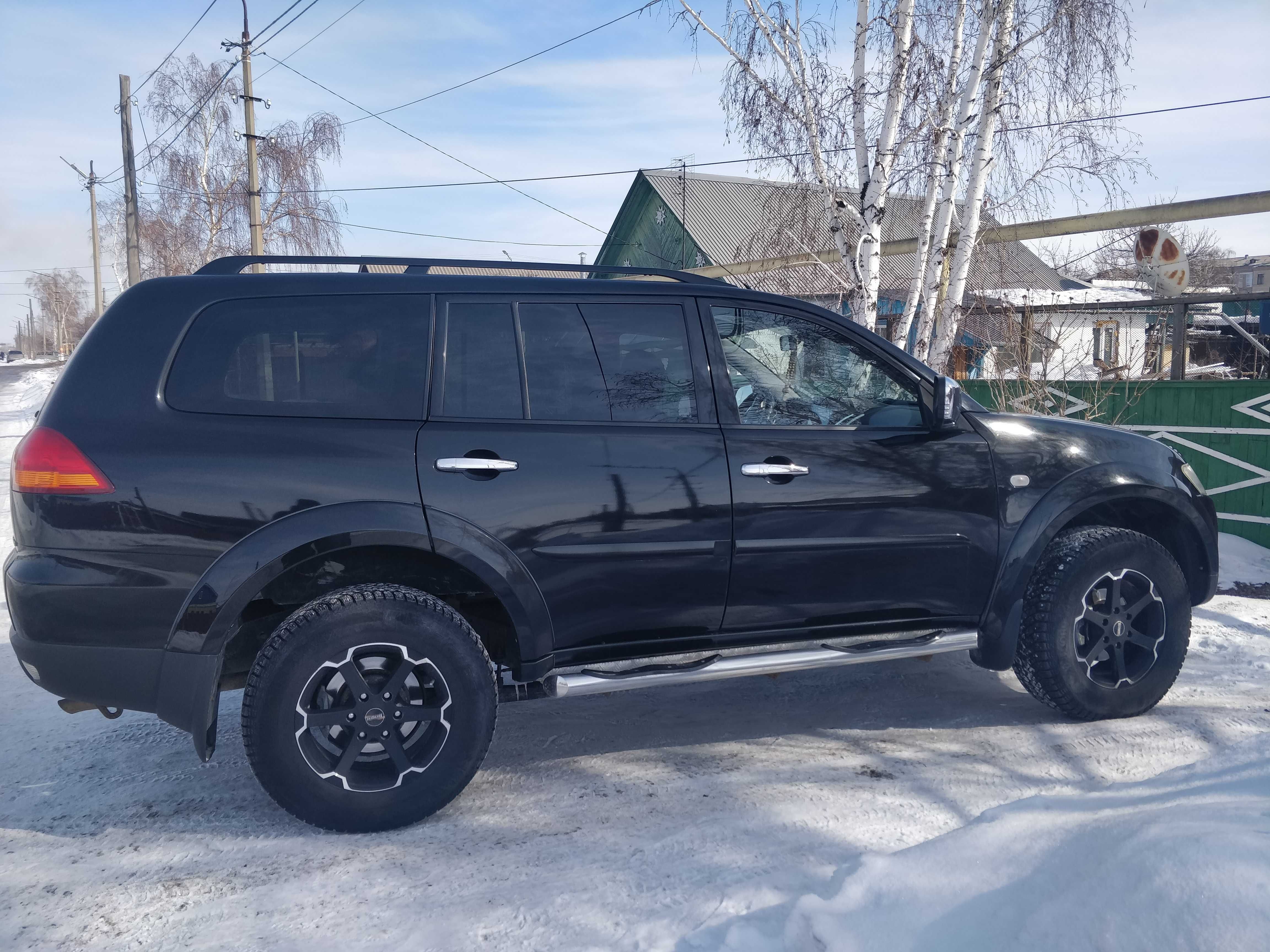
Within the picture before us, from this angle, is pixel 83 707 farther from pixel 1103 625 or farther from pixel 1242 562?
pixel 1242 562

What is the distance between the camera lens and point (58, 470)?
3029 millimetres

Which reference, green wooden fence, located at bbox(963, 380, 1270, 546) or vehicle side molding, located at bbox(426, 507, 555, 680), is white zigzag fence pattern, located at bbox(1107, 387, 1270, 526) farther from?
vehicle side molding, located at bbox(426, 507, 555, 680)

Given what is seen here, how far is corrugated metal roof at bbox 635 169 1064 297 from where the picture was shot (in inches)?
408

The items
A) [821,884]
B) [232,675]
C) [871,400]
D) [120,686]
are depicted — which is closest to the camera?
[821,884]

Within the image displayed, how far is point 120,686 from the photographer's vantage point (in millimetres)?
3080

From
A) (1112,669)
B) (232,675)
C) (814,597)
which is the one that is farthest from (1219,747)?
(232,675)

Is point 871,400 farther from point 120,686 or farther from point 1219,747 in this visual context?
point 120,686

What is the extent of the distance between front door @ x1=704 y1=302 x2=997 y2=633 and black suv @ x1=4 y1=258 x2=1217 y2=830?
11 millimetres

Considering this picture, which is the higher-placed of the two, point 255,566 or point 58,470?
point 58,470

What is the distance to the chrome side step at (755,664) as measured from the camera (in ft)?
11.3

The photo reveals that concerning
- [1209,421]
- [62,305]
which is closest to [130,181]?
[1209,421]

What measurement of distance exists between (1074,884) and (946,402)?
199 cm

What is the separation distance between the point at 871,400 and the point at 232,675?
261 centimetres

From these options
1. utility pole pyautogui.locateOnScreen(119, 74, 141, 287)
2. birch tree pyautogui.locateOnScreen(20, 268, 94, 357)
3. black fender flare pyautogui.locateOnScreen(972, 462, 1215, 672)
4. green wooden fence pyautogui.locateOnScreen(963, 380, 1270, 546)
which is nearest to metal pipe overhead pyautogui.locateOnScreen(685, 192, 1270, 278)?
green wooden fence pyautogui.locateOnScreen(963, 380, 1270, 546)
